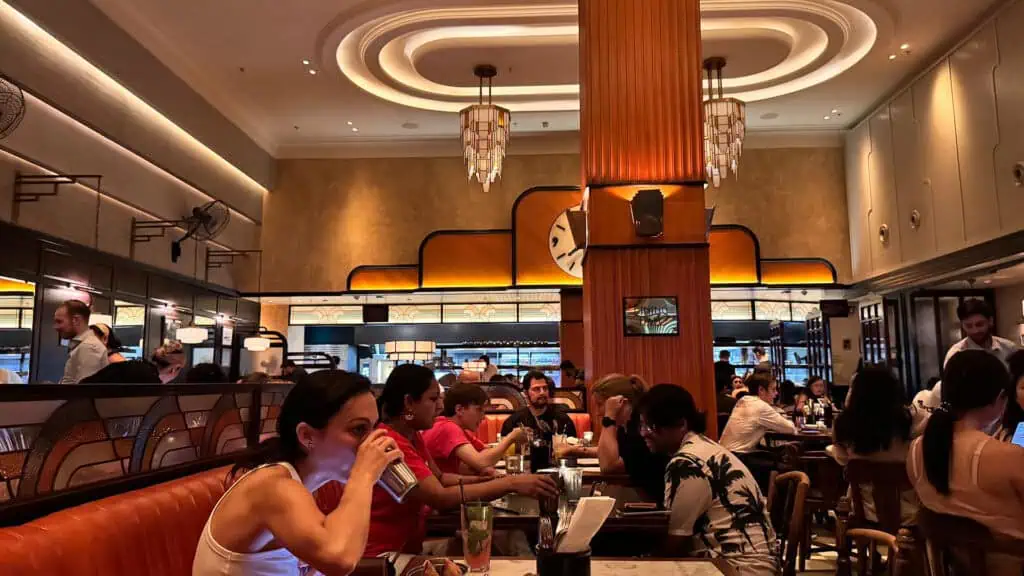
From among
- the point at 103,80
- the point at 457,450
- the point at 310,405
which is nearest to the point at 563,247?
the point at 103,80

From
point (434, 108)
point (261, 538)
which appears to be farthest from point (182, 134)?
point (261, 538)

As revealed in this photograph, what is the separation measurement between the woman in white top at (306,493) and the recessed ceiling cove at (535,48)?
7.24 m

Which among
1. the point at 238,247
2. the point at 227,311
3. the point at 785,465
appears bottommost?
the point at 785,465

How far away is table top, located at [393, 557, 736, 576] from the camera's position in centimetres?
176

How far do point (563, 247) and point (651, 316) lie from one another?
5463 mm

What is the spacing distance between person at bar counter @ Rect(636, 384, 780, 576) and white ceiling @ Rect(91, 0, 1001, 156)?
6823 millimetres

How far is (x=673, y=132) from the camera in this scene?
6430 millimetres

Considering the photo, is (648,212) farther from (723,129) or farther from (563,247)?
(563,247)

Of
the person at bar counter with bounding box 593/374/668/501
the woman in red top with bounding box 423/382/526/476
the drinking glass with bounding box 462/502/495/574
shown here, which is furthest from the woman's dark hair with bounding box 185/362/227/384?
the drinking glass with bounding box 462/502/495/574

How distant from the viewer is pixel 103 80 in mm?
7680

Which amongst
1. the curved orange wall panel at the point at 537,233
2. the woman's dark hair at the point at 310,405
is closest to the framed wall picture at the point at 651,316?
the woman's dark hair at the point at 310,405

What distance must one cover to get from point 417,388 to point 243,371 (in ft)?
31.6

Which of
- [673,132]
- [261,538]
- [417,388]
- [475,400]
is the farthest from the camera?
[673,132]

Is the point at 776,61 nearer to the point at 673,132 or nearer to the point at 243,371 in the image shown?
the point at 673,132
